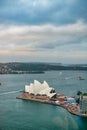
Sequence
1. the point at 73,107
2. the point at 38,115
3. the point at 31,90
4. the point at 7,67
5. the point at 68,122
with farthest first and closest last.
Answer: the point at 7,67, the point at 31,90, the point at 73,107, the point at 38,115, the point at 68,122

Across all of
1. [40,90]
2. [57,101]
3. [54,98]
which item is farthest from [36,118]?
[40,90]

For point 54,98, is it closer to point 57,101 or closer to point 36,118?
point 57,101

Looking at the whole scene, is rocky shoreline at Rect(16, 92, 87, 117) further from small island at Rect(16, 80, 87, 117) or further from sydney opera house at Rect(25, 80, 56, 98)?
sydney opera house at Rect(25, 80, 56, 98)

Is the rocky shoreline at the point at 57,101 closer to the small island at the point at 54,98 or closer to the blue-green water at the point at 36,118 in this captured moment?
the small island at the point at 54,98

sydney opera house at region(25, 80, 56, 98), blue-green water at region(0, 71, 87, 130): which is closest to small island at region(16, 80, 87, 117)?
sydney opera house at region(25, 80, 56, 98)

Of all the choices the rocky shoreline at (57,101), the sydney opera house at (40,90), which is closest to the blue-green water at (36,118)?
the rocky shoreline at (57,101)

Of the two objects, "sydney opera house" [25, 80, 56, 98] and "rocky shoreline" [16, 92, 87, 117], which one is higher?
"sydney opera house" [25, 80, 56, 98]

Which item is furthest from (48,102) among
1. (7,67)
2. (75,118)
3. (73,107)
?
(7,67)

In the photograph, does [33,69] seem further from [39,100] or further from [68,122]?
[68,122]
